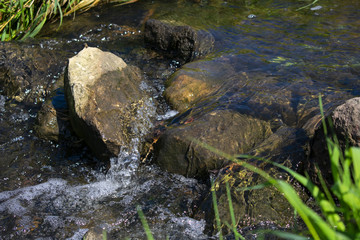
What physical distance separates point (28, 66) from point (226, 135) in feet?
9.50

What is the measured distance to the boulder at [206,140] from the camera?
3225 millimetres

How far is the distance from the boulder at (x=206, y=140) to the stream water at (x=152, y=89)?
4.9 inches

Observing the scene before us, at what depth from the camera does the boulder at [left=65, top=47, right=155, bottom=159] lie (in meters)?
3.49

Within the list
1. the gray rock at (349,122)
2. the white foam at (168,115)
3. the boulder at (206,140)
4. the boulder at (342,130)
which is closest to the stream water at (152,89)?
the white foam at (168,115)

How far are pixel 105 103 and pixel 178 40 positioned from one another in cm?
184

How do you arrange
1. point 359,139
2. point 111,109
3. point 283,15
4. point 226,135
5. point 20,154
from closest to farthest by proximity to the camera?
point 359,139, point 226,135, point 111,109, point 20,154, point 283,15

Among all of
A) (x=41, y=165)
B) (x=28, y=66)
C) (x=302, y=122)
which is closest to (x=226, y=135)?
(x=302, y=122)

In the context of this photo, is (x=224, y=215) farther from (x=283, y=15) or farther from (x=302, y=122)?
(x=283, y=15)

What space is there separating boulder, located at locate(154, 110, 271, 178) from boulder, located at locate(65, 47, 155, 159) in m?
0.37

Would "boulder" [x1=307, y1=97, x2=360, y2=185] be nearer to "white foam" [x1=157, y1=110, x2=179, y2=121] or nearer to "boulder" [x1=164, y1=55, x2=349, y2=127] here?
"boulder" [x1=164, y1=55, x2=349, y2=127]

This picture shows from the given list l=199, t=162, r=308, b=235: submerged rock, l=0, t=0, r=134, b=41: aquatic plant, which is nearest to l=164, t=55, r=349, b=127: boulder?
l=199, t=162, r=308, b=235: submerged rock

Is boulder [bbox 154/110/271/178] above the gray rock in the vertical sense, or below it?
below

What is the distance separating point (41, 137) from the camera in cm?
403

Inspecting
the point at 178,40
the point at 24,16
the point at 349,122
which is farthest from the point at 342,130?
the point at 24,16
